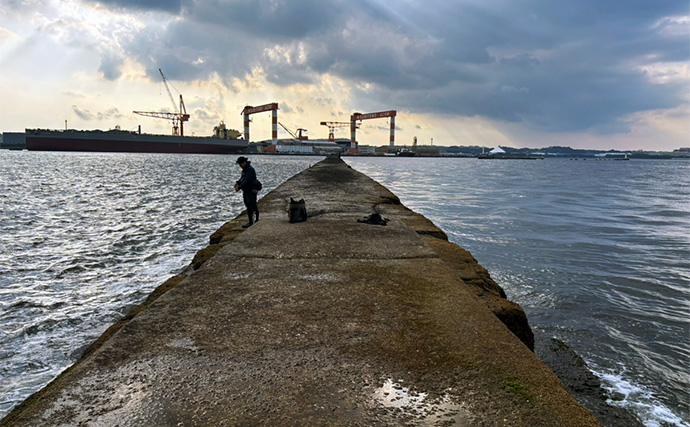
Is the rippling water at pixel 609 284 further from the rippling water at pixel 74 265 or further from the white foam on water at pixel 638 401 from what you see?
the rippling water at pixel 74 265

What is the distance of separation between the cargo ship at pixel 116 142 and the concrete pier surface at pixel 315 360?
90232 mm

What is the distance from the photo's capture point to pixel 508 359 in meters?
2.11

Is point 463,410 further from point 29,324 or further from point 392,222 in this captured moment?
point 29,324

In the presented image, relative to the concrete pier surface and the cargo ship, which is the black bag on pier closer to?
the concrete pier surface

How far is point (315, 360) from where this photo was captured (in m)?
2.07

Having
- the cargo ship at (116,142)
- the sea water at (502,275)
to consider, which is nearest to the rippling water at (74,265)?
the sea water at (502,275)

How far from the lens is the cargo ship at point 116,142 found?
78062mm

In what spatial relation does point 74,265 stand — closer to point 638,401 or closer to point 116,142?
point 638,401

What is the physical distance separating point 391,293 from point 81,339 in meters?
3.66

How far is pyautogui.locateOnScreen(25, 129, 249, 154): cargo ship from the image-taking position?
78.1 m

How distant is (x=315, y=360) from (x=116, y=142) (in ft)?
305

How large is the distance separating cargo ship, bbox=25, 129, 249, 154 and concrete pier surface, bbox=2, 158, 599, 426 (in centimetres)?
9023

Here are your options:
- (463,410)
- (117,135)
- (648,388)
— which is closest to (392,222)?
(648,388)

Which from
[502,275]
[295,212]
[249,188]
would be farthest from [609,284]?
[249,188]
